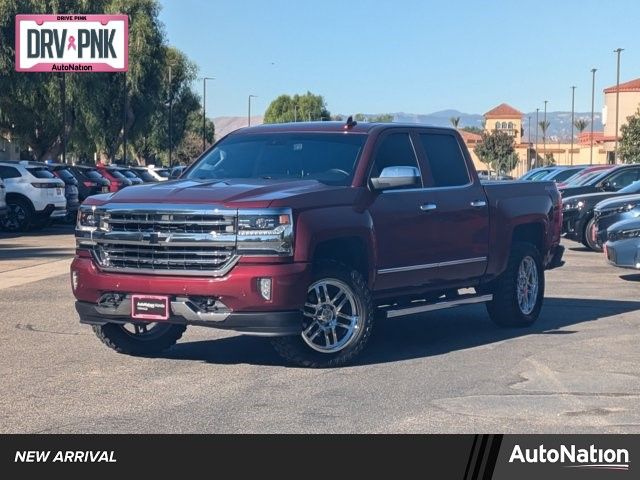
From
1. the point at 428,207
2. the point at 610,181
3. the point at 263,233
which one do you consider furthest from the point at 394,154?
the point at 610,181

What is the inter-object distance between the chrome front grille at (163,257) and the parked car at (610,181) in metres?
18.8

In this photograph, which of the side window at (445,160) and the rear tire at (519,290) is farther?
the rear tire at (519,290)

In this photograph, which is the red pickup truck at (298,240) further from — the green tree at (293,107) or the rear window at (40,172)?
the green tree at (293,107)

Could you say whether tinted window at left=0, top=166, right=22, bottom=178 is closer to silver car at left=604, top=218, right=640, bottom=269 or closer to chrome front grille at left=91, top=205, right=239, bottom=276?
silver car at left=604, top=218, right=640, bottom=269

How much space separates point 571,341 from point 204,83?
71.8 meters

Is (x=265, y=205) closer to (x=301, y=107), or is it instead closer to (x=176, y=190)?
(x=176, y=190)

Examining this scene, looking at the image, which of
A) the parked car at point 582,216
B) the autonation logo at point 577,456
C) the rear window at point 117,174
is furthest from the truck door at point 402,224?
the rear window at point 117,174

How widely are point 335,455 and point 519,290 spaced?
6269mm

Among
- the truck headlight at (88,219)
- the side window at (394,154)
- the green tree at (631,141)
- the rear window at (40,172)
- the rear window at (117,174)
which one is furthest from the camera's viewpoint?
the green tree at (631,141)

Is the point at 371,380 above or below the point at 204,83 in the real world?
below

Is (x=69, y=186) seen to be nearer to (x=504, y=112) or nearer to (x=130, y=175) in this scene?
(x=130, y=175)

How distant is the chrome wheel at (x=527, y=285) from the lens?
12.1m

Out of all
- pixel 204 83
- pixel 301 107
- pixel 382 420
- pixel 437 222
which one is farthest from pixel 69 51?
pixel 301 107

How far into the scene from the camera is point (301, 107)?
509ft
